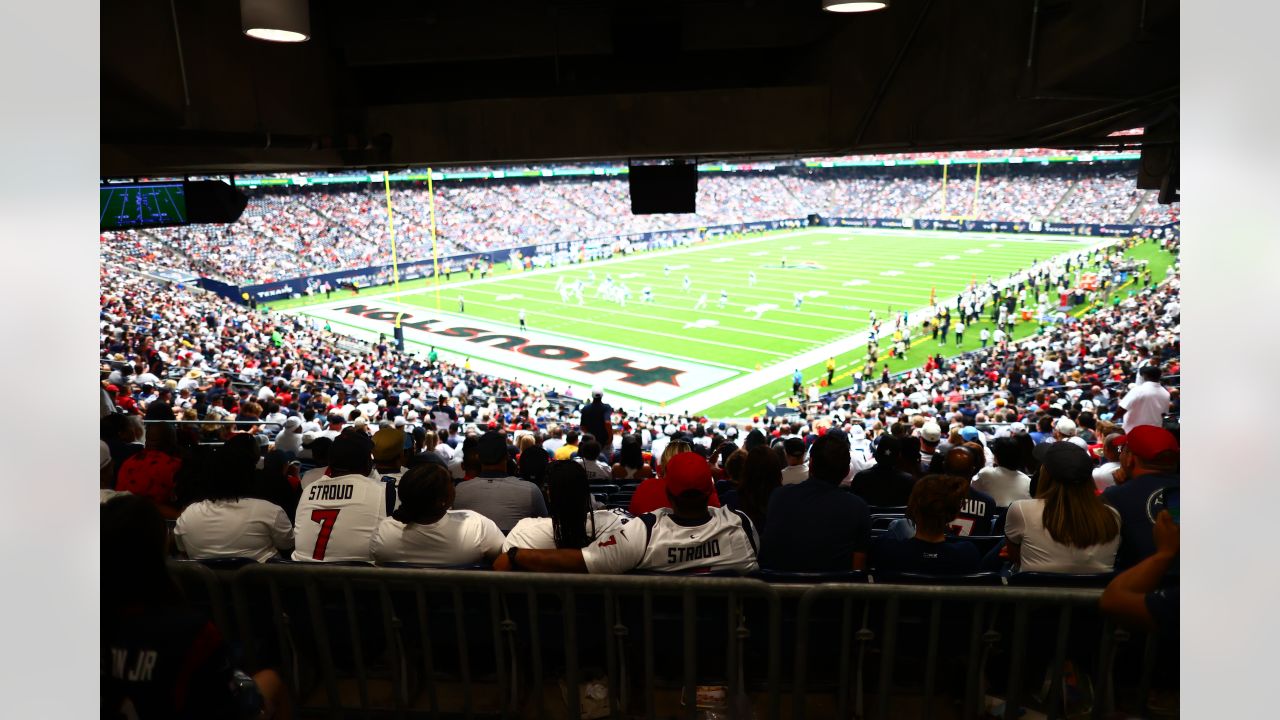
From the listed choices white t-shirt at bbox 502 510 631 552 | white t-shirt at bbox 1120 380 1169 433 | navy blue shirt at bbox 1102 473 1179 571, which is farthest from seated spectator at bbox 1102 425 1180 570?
white t-shirt at bbox 1120 380 1169 433

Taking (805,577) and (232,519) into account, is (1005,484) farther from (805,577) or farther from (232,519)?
(232,519)

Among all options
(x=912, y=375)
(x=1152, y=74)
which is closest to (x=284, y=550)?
(x=1152, y=74)

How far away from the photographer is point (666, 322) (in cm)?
3584

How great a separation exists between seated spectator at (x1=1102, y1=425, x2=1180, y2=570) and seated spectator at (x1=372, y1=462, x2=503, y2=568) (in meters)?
2.87

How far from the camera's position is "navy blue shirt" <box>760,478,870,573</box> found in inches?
161

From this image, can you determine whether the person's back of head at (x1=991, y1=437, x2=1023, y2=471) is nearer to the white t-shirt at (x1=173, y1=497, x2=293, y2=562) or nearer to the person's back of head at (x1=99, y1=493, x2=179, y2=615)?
the white t-shirt at (x1=173, y1=497, x2=293, y2=562)

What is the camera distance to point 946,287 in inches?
1682

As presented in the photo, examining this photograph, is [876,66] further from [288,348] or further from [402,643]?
[288,348]

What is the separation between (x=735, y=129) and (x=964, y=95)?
103 inches

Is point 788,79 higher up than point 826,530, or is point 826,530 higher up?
point 788,79

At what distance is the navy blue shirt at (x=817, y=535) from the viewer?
408 centimetres

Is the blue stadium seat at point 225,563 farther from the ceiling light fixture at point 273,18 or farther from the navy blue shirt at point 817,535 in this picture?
the ceiling light fixture at point 273,18

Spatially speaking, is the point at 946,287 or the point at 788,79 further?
the point at 946,287
